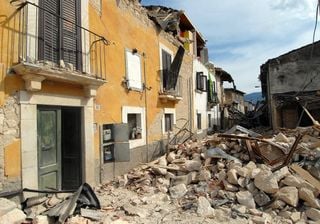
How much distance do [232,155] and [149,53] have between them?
182 inches

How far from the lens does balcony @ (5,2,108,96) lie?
537 centimetres

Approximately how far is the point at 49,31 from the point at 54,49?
1.19 ft

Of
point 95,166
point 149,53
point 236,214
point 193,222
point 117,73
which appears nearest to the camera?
point 193,222

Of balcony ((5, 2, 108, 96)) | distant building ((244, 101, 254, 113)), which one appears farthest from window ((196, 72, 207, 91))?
distant building ((244, 101, 254, 113))

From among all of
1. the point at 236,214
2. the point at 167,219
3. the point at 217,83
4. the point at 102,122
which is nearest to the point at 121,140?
the point at 102,122

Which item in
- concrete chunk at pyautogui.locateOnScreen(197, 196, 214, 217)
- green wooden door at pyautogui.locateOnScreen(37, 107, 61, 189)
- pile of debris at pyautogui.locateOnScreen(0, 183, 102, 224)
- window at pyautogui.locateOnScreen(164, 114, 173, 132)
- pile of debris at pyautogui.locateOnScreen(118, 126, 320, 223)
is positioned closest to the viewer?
pile of debris at pyautogui.locateOnScreen(0, 183, 102, 224)

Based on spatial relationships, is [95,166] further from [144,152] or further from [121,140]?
[144,152]

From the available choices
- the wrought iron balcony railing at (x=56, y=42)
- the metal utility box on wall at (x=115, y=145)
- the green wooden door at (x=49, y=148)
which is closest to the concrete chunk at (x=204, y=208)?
the metal utility box on wall at (x=115, y=145)

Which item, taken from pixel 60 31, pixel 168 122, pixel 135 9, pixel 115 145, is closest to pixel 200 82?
pixel 168 122

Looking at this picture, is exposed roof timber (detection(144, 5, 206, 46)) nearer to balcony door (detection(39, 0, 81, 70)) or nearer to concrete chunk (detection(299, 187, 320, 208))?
balcony door (detection(39, 0, 81, 70))

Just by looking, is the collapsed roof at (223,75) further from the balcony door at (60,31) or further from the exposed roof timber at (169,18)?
the balcony door at (60,31)

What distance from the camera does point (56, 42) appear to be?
247 inches

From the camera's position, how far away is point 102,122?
7.87 meters

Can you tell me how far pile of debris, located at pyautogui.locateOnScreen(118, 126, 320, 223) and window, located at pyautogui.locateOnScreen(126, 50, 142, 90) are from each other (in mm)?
2591
